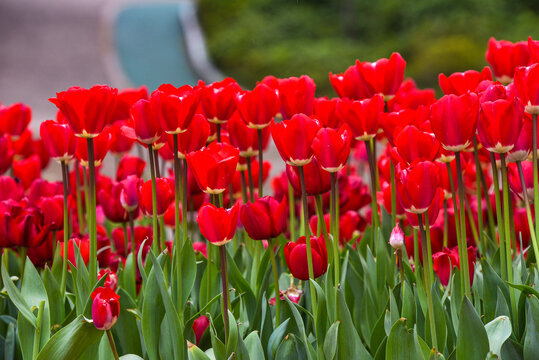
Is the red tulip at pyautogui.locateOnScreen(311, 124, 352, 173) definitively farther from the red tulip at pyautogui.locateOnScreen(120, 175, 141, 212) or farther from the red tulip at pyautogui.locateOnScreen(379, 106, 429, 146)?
the red tulip at pyautogui.locateOnScreen(120, 175, 141, 212)

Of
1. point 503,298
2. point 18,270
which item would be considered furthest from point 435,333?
point 18,270

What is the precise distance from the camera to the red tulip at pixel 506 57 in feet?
6.23

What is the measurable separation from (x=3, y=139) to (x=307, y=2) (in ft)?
51.1

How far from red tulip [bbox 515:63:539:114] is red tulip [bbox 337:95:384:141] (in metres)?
0.32

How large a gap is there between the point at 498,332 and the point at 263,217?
1.60ft

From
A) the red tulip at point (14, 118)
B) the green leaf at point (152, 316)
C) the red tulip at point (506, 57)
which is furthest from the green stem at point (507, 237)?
the red tulip at point (14, 118)

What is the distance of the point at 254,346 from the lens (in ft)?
4.59

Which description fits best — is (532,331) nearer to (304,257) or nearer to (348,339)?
(348,339)

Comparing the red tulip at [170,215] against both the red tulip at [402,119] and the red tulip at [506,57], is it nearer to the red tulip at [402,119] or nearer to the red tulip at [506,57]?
the red tulip at [402,119]

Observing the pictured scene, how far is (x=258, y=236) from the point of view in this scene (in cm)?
155

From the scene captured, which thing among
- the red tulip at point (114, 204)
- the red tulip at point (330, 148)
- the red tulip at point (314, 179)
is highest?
the red tulip at point (330, 148)

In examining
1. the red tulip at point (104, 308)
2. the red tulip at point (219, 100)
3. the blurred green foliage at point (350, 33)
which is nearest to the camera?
the red tulip at point (104, 308)

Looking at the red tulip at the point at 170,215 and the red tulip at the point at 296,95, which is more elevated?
the red tulip at the point at 296,95

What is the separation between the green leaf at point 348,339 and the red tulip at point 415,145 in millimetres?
315
